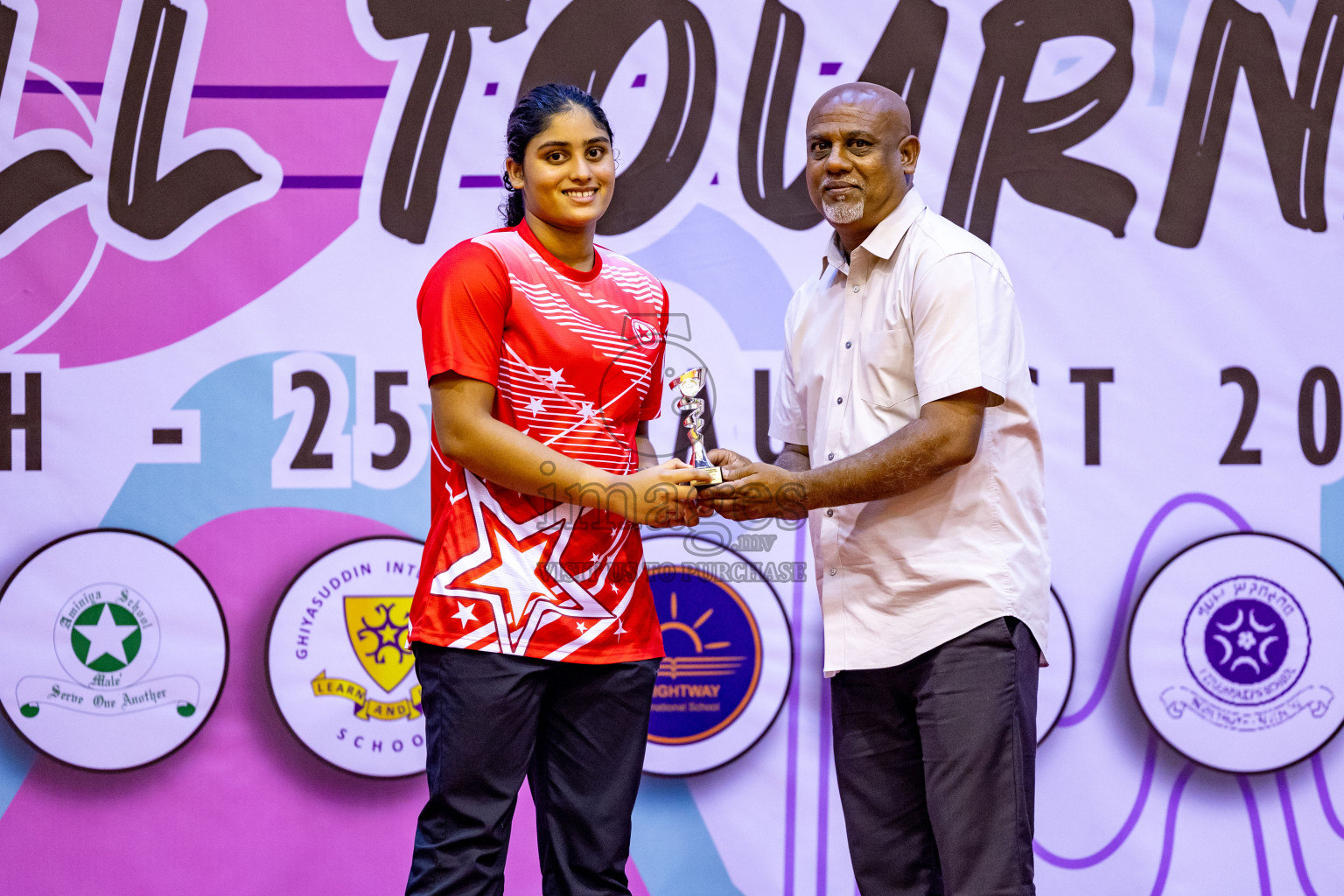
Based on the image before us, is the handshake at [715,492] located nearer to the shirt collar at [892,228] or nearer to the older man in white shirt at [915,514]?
the older man in white shirt at [915,514]

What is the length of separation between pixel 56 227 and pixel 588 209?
73.4 inches

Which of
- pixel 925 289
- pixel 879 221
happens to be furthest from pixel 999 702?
pixel 879 221

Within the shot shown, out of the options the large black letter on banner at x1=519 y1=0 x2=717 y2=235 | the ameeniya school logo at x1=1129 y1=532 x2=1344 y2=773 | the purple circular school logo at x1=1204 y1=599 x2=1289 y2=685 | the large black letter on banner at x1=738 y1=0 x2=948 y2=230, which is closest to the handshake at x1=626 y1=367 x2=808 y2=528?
the large black letter on banner at x1=519 y1=0 x2=717 y2=235

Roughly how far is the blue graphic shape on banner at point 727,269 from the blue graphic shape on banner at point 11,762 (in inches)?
85.3

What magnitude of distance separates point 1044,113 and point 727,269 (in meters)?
0.97

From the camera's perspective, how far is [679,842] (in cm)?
294

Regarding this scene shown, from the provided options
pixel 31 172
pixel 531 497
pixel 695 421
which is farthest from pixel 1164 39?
pixel 31 172

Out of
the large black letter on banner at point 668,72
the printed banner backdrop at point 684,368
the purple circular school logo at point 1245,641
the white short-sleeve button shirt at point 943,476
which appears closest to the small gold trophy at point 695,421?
the white short-sleeve button shirt at point 943,476

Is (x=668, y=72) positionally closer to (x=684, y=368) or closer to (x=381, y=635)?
(x=684, y=368)

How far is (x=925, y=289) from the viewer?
200cm

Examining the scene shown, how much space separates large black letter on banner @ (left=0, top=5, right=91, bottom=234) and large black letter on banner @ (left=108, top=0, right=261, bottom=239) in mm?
122

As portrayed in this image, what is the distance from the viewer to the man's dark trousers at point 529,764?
1.78m

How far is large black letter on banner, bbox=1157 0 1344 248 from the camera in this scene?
9.58 ft

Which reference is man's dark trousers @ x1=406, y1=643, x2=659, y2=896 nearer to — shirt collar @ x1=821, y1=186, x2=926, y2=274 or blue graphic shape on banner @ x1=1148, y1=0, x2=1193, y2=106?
shirt collar @ x1=821, y1=186, x2=926, y2=274
